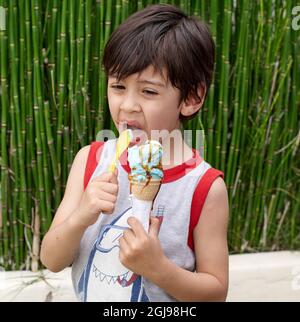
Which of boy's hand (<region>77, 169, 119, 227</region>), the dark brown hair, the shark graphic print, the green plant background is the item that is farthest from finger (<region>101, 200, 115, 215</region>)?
the green plant background

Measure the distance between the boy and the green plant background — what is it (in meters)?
0.58

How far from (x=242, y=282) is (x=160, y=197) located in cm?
83

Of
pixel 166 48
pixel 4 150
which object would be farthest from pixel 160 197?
pixel 4 150

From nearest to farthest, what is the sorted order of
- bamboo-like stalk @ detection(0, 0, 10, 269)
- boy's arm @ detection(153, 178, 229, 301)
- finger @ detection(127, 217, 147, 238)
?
finger @ detection(127, 217, 147, 238), boy's arm @ detection(153, 178, 229, 301), bamboo-like stalk @ detection(0, 0, 10, 269)

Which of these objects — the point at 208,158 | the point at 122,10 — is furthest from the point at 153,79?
the point at 208,158

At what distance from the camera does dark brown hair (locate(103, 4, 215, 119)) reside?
115cm

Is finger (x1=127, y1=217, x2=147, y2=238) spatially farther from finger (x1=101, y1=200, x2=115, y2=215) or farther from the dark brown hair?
the dark brown hair

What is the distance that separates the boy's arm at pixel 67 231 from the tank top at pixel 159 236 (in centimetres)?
5

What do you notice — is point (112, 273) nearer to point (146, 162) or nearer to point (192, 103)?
point (146, 162)

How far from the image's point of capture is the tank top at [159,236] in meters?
1.19

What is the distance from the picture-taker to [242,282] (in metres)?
1.93

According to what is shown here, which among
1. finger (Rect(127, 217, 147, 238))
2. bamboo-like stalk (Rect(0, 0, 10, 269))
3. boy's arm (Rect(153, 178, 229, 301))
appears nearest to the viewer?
finger (Rect(127, 217, 147, 238))

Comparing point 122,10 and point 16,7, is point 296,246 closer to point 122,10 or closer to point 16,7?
point 122,10
